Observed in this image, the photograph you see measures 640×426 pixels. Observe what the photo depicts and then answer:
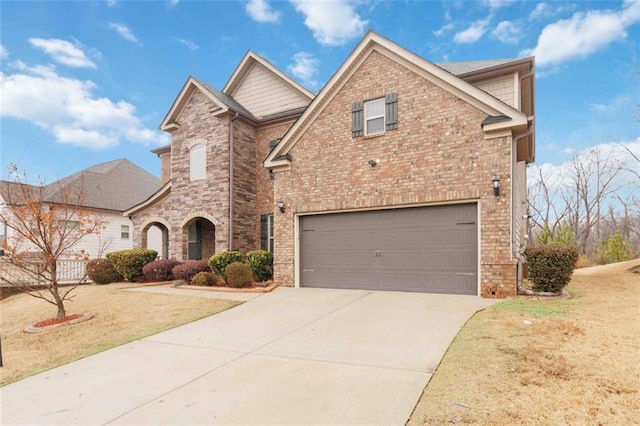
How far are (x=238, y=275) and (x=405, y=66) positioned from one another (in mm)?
8044

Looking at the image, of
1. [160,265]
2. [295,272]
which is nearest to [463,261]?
[295,272]

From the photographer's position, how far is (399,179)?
410 inches

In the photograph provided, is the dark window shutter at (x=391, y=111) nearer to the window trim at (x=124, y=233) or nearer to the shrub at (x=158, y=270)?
the shrub at (x=158, y=270)

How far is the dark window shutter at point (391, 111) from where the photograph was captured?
10633 millimetres

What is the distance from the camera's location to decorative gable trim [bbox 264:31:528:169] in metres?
9.22

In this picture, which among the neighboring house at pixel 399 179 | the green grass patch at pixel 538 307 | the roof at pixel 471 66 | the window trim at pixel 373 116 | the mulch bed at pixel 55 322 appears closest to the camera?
the green grass patch at pixel 538 307

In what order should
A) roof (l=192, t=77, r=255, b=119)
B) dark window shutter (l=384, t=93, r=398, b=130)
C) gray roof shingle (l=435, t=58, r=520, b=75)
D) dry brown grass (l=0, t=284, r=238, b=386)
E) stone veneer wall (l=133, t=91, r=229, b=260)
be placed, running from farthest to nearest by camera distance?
roof (l=192, t=77, r=255, b=119) → stone veneer wall (l=133, t=91, r=229, b=260) → gray roof shingle (l=435, t=58, r=520, b=75) → dark window shutter (l=384, t=93, r=398, b=130) → dry brown grass (l=0, t=284, r=238, b=386)

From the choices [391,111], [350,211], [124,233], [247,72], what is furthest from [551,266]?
[124,233]

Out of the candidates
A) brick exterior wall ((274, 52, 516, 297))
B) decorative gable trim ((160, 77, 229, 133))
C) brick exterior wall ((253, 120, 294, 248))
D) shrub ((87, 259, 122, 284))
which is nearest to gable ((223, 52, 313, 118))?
brick exterior wall ((253, 120, 294, 248))

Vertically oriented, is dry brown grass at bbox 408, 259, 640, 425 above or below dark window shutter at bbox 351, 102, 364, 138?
below

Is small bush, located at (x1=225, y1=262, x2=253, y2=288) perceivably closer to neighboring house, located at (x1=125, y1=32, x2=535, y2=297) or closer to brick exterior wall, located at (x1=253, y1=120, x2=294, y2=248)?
neighboring house, located at (x1=125, y1=32, x2=535, y2=297)

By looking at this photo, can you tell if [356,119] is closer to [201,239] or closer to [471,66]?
[471,66]

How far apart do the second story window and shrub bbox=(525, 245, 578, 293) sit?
492 inches

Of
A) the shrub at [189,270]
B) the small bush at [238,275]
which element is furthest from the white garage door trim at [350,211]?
the shrub at [189,270]
